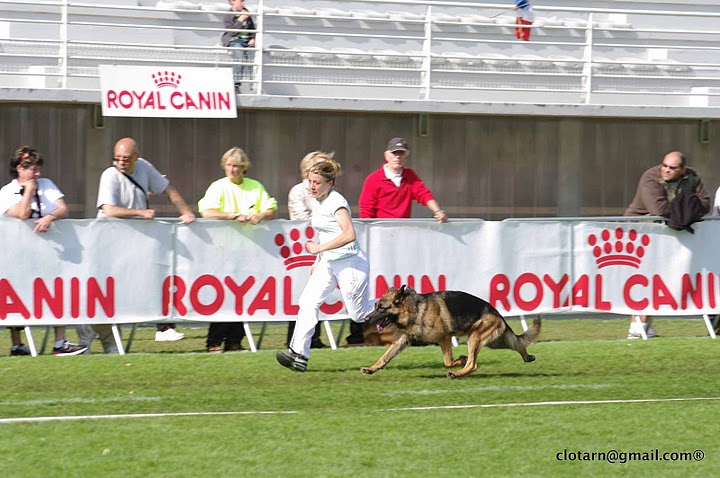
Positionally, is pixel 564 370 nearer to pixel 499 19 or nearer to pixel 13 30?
pixel 13 30

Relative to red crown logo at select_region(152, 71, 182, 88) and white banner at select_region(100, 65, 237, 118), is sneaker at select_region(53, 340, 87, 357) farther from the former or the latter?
red crown logo at select_region(152, 71, 182, 88)

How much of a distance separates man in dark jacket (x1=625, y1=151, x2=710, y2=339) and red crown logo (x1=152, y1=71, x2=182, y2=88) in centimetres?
632

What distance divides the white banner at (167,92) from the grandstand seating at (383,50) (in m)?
0.43

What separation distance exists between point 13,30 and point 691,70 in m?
11.3

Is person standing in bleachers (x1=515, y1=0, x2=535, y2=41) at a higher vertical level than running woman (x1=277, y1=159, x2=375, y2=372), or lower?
higher

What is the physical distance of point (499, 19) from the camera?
2231cm

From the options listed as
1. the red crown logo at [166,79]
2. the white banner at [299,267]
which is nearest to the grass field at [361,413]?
the white banner at [299,267]

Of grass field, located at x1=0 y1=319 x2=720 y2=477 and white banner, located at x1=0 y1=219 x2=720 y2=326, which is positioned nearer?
grass field, located at x1=0 y1=319 x2=720 y2=477

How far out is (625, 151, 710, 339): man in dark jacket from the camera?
13328 millimetres

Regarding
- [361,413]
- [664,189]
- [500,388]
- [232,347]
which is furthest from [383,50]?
[361,413]

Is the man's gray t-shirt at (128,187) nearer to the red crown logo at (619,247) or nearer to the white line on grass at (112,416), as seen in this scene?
the white line on grass at (112,416)

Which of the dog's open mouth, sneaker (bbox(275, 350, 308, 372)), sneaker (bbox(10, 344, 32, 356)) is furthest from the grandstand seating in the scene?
the dog's open mouth

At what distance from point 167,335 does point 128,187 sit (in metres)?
1.97

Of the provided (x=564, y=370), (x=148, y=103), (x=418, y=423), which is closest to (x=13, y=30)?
(x=148, y=103)
